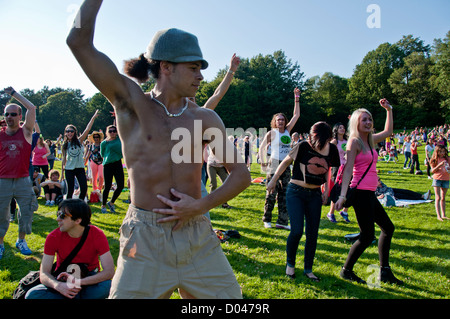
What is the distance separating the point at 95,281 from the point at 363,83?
7707cm

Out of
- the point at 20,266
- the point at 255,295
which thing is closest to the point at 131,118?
the point at 255,295

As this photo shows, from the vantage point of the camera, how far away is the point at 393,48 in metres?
71.6

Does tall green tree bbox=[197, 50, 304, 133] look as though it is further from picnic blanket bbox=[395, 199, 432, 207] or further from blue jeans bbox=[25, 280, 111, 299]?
blue jeans bbox=[25, 280, 111, 299]

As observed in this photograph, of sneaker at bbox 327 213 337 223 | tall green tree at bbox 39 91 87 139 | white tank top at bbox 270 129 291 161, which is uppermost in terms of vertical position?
tall green tree at bbox 39 91 87 139

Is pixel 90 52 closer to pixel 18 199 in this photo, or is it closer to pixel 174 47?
pixel 174 47

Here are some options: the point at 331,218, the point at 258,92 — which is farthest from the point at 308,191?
the point at 258,92

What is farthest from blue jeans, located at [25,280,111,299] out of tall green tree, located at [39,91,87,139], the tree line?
tall green tree, located at [39,91,87,139]

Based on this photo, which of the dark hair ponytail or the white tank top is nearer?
the dark hair ponytail

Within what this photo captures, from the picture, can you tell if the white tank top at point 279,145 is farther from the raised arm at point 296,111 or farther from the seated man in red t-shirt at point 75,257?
the seated man in red t-shirt at point 75,257

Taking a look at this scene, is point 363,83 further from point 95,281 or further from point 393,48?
point 95,281

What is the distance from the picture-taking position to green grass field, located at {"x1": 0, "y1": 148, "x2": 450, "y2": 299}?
412 cm

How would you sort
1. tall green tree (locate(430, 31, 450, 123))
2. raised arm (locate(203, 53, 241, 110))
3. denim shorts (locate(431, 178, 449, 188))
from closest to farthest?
raised arm (locate(203, 53, 241, 110)) → denim shorts (locate(431, 178, 449, 188)) → tall green tree (locate(430, 31, 450, 123))

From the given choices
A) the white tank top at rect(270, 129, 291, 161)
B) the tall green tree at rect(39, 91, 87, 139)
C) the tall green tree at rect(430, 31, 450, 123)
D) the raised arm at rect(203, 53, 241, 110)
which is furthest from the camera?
the tall green tree at rect(39, 91, 87, 139)

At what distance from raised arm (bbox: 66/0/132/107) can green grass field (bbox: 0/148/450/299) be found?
3.22 metres
